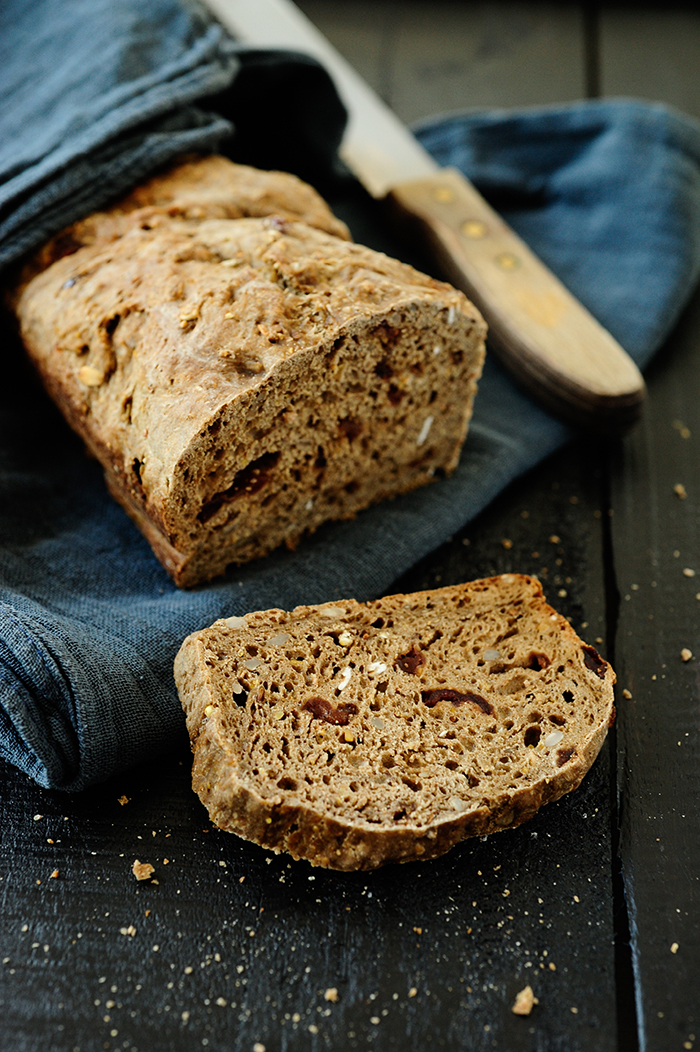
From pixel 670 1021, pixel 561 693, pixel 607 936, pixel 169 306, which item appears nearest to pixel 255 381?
pixel 169 306

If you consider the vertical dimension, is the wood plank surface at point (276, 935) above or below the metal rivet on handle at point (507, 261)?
above

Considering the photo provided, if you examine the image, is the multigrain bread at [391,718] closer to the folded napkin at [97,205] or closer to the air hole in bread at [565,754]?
the air hole in bread at [565,754]

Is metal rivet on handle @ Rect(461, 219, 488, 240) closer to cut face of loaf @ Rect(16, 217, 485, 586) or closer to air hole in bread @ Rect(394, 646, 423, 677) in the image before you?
cut face of loaf @ Rect(16, 217, 485, 586)

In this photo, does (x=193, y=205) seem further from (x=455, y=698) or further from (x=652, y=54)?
(x=652, y=54)

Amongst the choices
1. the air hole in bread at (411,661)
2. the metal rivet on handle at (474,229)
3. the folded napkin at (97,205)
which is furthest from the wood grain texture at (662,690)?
the metal rivet on handle at (474,229)

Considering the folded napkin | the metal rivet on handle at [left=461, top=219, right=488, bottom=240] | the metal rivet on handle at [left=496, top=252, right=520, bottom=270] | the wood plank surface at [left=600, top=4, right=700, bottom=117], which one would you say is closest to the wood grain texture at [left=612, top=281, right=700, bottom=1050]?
the folded napkin

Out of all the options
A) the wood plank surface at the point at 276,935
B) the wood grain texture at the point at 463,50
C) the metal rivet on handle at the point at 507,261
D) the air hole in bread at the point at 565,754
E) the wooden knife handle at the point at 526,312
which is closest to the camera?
the wood plank surface at the point at 276,935

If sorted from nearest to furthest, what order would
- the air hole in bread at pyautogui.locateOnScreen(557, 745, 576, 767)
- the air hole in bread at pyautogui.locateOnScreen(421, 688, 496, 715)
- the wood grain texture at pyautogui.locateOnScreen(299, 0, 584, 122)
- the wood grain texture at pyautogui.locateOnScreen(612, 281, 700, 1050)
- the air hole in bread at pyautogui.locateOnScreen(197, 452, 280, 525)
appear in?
the wood grain texture at pyautogui.locateOnScreen(612, 281, 700, 1050) → the air hole in bread at pyautogui.locateOnScreen(557, 745, 576, 767) → the air hole in bread at pyautogui.locateOnScreen(421, 688, 496, 715) → the air hole in bread at pyautogui.locateOnScreen(197, 452, 280, 525) → the wood grain texture at pyautogui.locateOnScreen(299, 0, 584, 122)

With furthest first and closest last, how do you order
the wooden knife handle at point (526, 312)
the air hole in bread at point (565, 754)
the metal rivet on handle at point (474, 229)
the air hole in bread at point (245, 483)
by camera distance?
the metal rivet on handle at point (474, 229), the wooden knife handle at point (526, 312), the air hole in bread at point (245, 483), the air hole in bread at point (565, 754)
